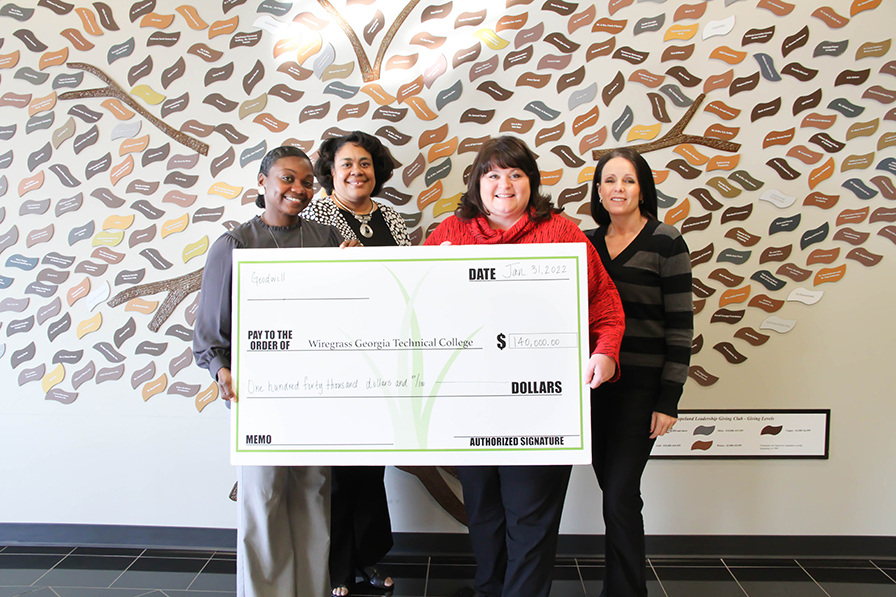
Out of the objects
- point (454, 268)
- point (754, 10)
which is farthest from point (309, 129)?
point (754, 10)

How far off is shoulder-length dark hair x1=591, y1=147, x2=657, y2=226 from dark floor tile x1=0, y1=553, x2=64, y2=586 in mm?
2643

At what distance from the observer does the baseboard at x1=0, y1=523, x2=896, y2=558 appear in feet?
7.06

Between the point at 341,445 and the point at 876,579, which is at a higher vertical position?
the point at 341,445

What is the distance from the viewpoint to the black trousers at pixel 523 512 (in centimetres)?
143

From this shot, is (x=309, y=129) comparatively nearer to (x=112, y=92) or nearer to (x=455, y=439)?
(x=112, y=92)

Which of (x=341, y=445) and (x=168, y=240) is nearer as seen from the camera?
(x=341, y=445)

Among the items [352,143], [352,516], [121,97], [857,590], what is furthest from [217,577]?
[857,590]

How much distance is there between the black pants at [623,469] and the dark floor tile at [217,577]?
1478mm

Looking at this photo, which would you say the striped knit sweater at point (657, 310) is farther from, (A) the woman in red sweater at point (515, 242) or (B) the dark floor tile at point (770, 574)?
(B) the dark floor tile at point (770, 574)

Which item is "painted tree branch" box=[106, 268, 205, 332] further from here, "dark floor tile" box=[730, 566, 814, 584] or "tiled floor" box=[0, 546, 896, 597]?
"dark floor tile" box=[730, 566, 814, 584]

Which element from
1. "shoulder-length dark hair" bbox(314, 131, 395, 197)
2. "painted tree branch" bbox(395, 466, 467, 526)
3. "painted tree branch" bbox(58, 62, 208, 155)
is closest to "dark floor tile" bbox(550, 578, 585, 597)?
"painted tree branch" bbox(395, 466, 467, 526)

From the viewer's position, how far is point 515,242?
4.77ft

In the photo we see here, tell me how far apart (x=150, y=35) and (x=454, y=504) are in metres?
2.44

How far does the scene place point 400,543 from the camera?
2205 mm
